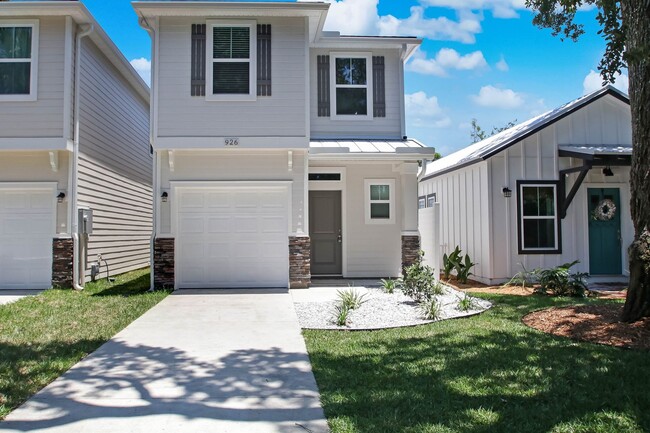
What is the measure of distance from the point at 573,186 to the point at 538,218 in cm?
104

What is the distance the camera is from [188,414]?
13.5 feet

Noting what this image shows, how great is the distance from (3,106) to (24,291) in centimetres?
391

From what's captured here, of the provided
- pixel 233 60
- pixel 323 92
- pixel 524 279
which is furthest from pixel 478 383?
pixel 323 92

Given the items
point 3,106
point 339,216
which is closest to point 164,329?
point 339,216

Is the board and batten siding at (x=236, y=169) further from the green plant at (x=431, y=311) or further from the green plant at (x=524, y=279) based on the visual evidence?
the green plant at (x=524, y=279)

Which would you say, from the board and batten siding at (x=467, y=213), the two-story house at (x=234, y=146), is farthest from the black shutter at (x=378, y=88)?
the board and batten siding at (x=467, y=213)

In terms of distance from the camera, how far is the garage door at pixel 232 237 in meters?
11.2

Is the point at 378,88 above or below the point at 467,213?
above

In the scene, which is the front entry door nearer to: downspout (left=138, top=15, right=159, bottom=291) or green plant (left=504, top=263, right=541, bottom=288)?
downspout (left=138, top=15, right=159, bottom=291)

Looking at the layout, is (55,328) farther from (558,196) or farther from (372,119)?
(558,196)

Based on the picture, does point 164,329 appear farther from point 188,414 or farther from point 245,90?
point 245,90

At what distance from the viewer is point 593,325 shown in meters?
6.54

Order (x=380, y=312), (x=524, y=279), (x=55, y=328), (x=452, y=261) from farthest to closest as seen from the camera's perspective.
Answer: (x=452, y=261) → (x=524, y=279) → (x=380, y=312) → (x=55, y=328)

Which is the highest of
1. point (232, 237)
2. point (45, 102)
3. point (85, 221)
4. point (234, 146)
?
point (45, 102)
